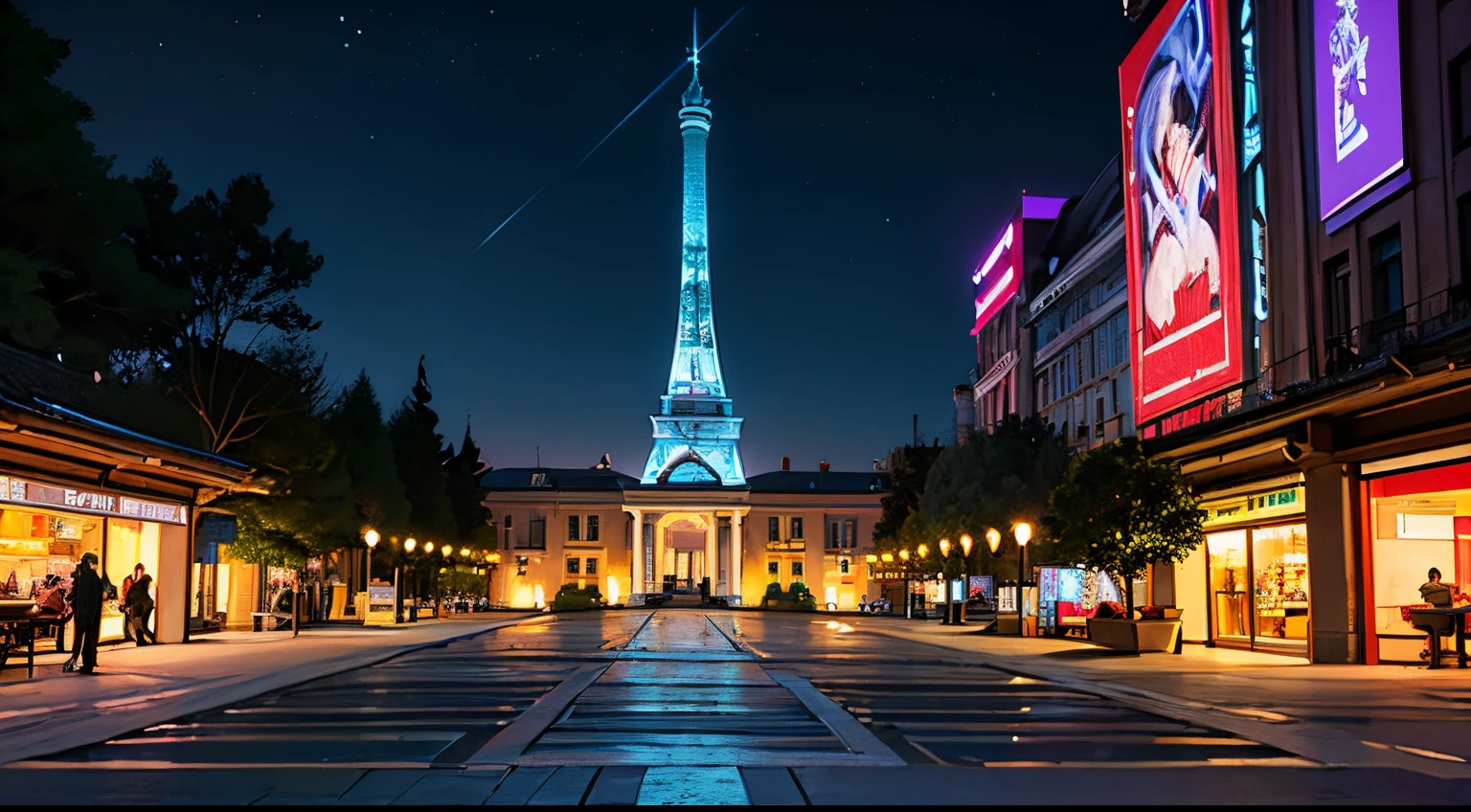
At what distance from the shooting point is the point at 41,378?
31.7 m

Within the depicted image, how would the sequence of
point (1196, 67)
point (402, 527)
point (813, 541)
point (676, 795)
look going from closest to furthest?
point (676, 795), point (1196, 67), point (402, 527), point (813, 541)

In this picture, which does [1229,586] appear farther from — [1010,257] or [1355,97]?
[1010,257]

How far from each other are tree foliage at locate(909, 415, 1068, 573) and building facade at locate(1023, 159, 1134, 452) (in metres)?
3.01

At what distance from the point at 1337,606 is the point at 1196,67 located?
1911 cm

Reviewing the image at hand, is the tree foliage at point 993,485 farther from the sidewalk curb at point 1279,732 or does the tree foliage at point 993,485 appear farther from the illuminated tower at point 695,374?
the illuminated tower at point 695,374

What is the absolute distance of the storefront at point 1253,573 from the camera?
105 feet

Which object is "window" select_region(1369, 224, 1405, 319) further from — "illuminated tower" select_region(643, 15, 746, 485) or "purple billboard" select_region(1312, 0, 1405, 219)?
"illuminated tower" select_region(643, 15, 746, 485)

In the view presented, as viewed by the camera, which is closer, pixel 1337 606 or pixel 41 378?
pixel 1337 606

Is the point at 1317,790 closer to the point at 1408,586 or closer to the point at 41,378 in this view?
the point at 1408,586

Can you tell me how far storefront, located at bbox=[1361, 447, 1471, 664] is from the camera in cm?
2836

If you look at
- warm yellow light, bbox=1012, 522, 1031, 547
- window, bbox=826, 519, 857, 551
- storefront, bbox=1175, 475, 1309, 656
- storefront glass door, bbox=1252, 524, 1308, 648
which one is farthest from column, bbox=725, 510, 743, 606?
storefront glass door, bbox=1252, 524, 1308, 648

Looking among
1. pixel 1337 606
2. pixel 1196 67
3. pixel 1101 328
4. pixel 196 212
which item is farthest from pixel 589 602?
pixel 1337 606

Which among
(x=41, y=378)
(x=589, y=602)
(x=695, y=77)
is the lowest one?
(x=589, y=602)

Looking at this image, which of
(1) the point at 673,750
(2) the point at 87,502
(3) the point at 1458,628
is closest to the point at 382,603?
(2) the point at 87,502
